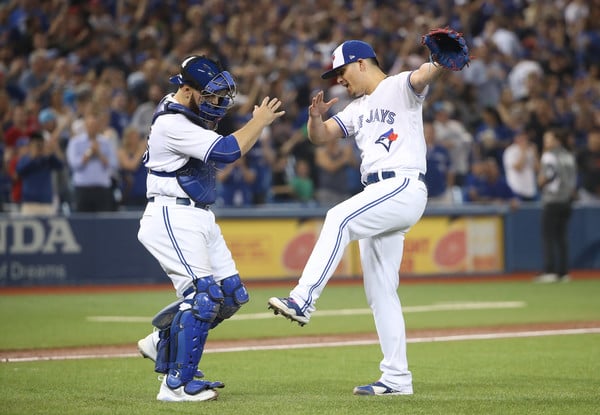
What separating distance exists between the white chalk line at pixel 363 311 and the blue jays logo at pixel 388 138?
6.22m

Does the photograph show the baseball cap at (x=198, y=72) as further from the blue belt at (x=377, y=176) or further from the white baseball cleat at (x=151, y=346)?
the white baseball cleat at (x=151, y=346)

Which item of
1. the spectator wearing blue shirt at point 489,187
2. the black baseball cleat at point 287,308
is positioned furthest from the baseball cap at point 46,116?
the black baseball cleat at point 287,308

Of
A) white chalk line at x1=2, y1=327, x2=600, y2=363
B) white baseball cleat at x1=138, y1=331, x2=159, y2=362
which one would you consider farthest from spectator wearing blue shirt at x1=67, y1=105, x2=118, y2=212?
white baseball cleat at x1=138, y1=331, x2=159, y2=362

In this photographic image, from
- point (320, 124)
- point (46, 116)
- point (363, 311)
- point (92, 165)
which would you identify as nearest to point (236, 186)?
point (92, 165)

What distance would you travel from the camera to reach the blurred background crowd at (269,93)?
17.3 meters

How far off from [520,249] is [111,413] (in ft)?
47.4

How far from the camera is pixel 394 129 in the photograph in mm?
7312

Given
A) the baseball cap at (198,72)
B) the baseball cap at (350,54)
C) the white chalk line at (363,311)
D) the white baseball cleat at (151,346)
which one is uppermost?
the baseball cap at (350,54)

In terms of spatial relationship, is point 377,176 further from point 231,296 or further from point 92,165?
point 92,165

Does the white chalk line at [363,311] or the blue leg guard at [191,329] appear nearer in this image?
the blue leg guard at [191,329]

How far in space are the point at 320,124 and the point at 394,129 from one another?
25.9 inches

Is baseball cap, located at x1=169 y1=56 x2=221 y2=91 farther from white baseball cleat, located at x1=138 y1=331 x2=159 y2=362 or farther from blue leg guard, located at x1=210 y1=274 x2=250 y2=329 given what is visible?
white baseball cleat, located at x1=138 y1=331 x2=159 y2=362

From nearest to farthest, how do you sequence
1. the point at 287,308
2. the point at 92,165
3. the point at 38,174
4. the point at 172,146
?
the point at 287,308, the point at 172,146, the point at 92,165, the point at 38,174

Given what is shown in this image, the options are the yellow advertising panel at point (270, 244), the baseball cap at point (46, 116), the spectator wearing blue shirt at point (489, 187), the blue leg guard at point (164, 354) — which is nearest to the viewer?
the blue leg guard at point (164, 354)
